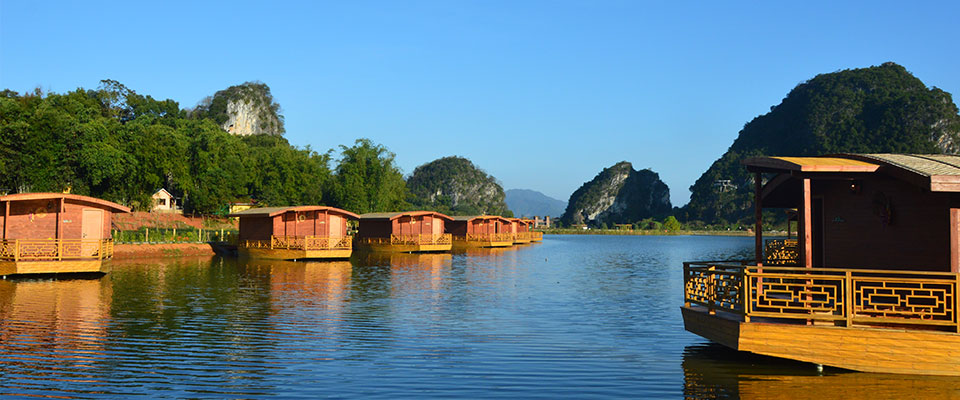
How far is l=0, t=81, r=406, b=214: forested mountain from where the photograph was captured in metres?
56.6

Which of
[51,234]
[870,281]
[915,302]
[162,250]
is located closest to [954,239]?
[870,281]

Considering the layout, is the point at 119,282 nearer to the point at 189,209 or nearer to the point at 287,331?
the point at 287,331

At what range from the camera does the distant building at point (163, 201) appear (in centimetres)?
7244

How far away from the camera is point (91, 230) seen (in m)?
30.6

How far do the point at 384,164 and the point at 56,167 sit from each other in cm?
3761

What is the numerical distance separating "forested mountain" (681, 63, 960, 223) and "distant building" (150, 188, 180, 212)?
131 meters

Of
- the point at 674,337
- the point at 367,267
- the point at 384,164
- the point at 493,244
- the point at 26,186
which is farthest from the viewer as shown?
the point at 384,164

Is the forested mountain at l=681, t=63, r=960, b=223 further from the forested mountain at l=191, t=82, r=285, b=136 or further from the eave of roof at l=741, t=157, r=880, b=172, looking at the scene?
the eave of roof at l=741, t=157, r=880, b=172

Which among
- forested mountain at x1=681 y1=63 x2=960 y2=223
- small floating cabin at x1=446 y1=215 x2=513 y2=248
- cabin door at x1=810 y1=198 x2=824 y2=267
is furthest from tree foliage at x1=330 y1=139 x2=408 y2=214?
forested mountain at x1=681 y1=63 x2=960 y2=223

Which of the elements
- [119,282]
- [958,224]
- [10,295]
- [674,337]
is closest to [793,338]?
[958,224]

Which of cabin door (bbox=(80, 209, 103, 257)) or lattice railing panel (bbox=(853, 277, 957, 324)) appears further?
cabin door (bbox=(80, 209, 103, 257))

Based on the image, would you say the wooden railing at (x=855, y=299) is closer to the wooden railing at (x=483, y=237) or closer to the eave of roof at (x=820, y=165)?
the eave of roof at (x=820, y=165)

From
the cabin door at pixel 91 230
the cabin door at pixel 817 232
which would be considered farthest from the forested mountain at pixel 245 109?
the cabin door at pixel 817 232

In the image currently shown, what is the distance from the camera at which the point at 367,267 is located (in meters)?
38.2
